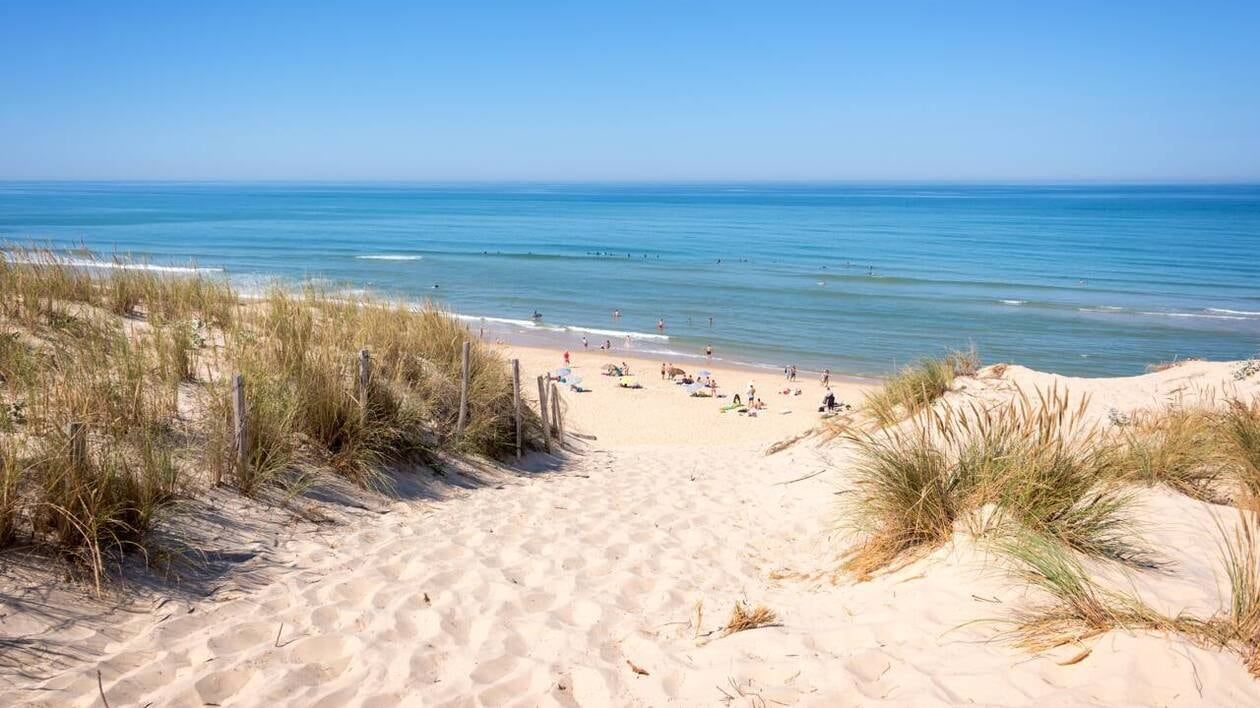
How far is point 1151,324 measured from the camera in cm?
2978

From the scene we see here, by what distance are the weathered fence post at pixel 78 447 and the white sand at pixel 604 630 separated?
0.86 meters

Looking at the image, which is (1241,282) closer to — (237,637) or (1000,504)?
(1000,504)

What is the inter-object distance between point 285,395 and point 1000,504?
18.5 ft

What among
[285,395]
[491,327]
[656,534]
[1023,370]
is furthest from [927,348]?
[285,395]

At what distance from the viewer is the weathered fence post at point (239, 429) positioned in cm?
573

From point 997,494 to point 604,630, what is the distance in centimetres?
270

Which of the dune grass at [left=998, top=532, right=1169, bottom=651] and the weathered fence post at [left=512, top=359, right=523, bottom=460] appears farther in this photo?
the weathered fence post at [left=512, top=359, right=523, bottom=460]

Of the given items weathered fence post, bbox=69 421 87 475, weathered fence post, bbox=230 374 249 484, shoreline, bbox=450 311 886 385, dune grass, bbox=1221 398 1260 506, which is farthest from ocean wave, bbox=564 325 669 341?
weathered fence post, bbox=69 421 87 475

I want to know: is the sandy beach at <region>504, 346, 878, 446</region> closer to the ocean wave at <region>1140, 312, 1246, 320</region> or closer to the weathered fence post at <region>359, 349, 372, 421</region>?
the weathered fence post at <region>359, 349, 372, 421</region>

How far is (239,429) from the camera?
580cm

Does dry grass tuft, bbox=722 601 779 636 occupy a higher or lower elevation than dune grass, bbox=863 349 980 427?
higher

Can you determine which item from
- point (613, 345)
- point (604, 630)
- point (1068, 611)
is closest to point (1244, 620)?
point (1068, 611)

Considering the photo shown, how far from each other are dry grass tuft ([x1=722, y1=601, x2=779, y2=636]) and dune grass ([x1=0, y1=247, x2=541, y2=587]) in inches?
132

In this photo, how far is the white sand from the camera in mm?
3436
